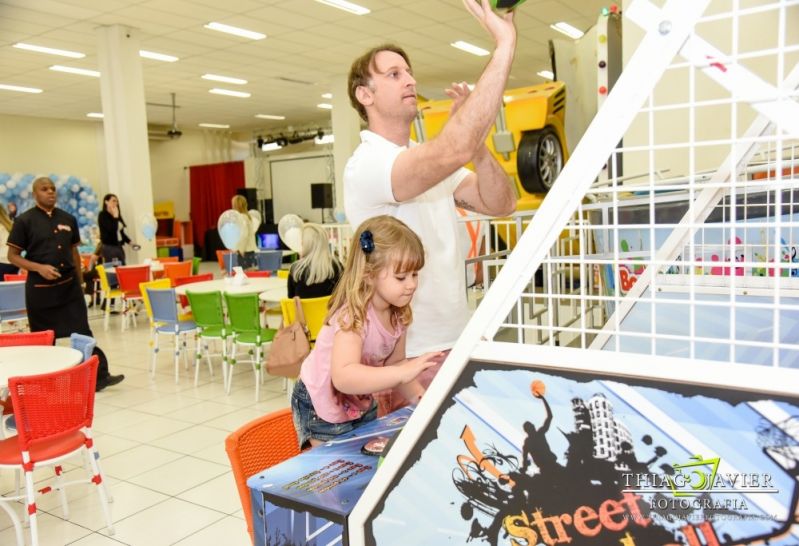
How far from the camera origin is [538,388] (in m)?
0.82

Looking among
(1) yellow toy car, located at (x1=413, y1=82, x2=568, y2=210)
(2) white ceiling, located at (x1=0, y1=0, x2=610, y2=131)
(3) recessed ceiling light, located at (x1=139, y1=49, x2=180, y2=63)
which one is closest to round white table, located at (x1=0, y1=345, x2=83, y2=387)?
(1) yellow toy car, located at (x1=413, y1=82, x2=568, y2=210)

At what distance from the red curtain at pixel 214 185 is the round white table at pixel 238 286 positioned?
45.6ft

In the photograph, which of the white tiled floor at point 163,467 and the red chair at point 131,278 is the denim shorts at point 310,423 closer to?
the white tiled floor at point 163,467

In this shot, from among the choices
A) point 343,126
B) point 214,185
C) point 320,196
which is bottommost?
point 320,196

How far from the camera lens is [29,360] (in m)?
3.19

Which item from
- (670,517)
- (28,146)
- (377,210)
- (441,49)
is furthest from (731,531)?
(28,146)

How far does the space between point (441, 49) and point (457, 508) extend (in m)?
11.4

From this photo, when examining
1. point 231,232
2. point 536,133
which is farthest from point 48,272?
point 536,133

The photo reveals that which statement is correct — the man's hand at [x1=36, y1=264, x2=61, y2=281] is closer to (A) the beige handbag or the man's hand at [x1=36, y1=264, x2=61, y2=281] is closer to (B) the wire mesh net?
(A) the beige handbag

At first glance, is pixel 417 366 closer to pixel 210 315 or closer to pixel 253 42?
pixel 210 315

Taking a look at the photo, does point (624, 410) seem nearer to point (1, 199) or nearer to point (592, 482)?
point (592, 482)

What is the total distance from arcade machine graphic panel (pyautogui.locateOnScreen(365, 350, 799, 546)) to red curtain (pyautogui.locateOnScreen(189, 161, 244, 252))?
19719 millimetres

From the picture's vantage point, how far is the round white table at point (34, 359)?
2.96m

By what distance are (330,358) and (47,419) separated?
180 cm
